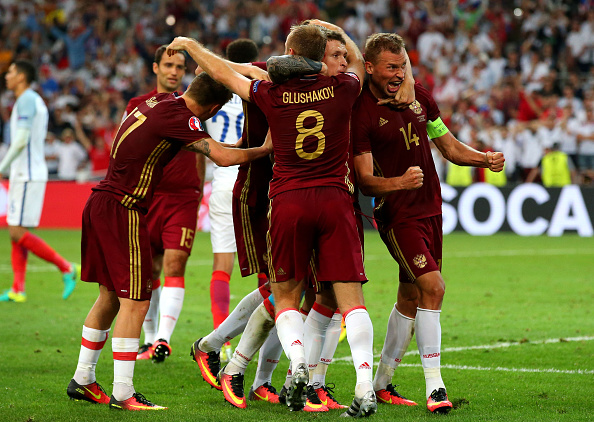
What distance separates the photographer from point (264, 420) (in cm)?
493

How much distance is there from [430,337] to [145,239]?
6.15ft

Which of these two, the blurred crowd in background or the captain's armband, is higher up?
the blurred crowd in background

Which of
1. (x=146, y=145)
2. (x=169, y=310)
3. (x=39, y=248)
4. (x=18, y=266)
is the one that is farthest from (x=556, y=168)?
(x=146, y=145)

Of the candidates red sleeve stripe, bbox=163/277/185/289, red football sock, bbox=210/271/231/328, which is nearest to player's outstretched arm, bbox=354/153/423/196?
red football sock, bbox=210/271/231/328

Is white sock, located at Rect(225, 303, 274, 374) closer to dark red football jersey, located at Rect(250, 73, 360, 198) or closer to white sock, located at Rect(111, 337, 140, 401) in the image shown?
white sock, located at Rect(111, 337, 140, 401)

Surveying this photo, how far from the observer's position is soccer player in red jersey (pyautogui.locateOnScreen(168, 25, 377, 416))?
4.92 metres

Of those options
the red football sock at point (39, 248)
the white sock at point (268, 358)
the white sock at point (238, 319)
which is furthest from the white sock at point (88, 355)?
the red football sock at point (39, 248)

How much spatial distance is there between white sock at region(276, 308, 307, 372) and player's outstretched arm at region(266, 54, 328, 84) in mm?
1351

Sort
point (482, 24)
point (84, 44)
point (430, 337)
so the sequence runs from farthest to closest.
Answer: point (84, 44) < point (482, 24) < point (430, 337)

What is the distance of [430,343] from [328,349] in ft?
2.16

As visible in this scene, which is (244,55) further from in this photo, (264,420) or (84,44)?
(84,44)

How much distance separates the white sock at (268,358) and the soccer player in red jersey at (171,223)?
4.99ft

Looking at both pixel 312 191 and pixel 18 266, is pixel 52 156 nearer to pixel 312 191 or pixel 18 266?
pixel 18 266

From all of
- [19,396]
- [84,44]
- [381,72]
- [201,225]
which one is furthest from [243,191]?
[84,44]
